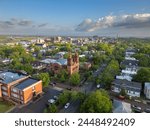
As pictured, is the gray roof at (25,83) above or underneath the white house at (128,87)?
above

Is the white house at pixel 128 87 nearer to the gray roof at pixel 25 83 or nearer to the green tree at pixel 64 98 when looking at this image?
the green tree at pixel 64 98

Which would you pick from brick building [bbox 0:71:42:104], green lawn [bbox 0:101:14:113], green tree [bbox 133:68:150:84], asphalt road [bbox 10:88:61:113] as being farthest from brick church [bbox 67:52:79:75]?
green lawn [bbox 0:101:14:113]

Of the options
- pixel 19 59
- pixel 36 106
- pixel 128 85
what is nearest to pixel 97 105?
pixel 36 106

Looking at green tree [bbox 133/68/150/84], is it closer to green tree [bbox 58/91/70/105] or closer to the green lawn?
green tree [bbox 58/91/70/105]

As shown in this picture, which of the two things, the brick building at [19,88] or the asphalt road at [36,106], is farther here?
the brick building at [19,88]

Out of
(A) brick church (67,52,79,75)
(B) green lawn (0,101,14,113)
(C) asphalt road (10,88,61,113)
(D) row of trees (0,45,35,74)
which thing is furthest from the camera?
(D) row of trees (0,45,35,74)

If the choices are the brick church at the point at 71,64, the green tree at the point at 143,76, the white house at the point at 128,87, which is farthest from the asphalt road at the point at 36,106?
the green tree at the point at 143,76

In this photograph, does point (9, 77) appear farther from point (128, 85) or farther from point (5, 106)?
point (128, 85)

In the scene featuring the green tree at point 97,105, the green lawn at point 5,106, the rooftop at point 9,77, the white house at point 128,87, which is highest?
the rooftop at point 9,77
